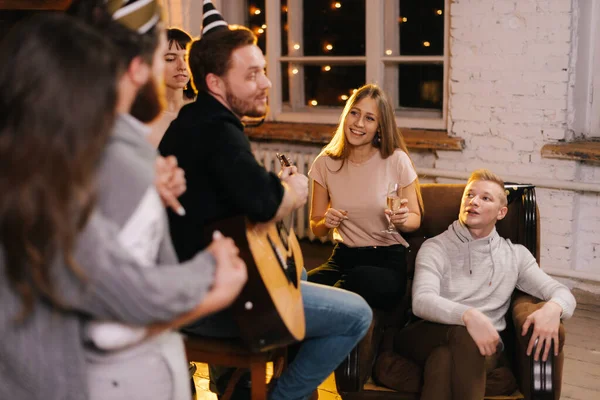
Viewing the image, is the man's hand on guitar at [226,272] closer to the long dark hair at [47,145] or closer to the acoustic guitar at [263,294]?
the long dark hair at [47,145]

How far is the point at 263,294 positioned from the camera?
6.20 ft

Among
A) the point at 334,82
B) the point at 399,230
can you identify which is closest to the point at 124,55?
the point at 399,230

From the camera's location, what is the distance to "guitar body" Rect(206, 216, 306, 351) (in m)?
1.88

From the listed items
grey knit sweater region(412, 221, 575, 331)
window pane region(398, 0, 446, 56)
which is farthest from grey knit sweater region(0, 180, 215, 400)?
window pane region(398, 0, 446, 56)

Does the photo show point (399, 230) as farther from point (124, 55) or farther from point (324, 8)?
point (324, 8)

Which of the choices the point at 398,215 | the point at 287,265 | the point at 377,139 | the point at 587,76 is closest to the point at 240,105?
the point at 287,265

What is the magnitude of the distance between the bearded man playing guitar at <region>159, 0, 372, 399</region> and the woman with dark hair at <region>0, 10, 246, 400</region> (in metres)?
0.67

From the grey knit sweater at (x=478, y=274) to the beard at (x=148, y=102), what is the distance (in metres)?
1.43

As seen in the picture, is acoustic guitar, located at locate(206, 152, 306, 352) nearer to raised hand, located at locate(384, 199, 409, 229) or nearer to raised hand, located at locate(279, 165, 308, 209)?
raised hand, located at locate(279, 165, 308, 209)

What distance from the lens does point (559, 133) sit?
13.6 ft

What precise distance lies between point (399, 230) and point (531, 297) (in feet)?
1.90

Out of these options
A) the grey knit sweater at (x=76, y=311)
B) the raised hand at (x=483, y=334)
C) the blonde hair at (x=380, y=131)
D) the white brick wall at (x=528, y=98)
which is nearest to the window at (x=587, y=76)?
the white brick wall at (x=528, y=98)

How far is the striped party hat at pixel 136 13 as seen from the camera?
1407 mm

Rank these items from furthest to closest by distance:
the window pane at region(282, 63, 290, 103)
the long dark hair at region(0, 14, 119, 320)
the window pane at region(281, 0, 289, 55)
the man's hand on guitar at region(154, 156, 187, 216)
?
the window pane at region(282, 63, 290, 103) < the window pane at region(281, 0, 289, 55) < the man's hand on guitar at region(154, 156, 187, 216) < the long dark hair at region(0, 14, 119, 320)
